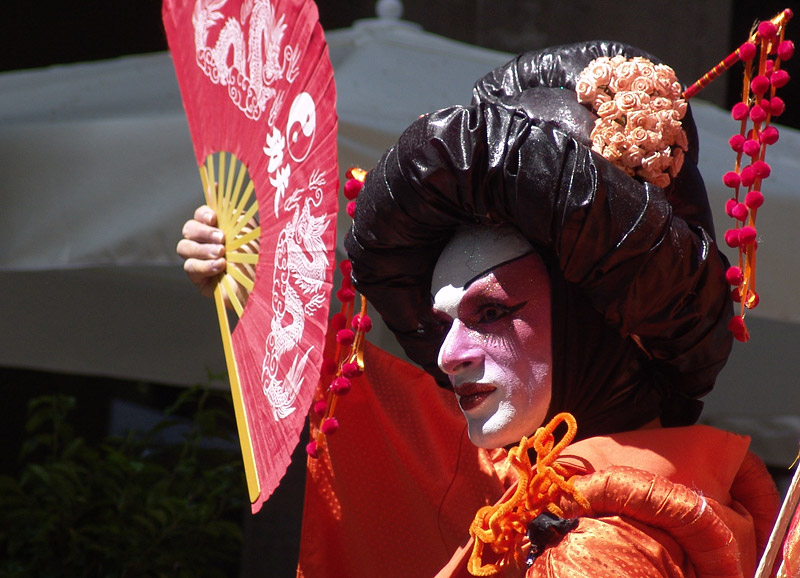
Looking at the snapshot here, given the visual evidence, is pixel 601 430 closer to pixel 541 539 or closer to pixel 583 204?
Answer: pixel 541 539

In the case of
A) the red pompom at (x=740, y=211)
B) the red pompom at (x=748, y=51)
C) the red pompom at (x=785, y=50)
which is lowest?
the red pompom at (x=740, y=211)

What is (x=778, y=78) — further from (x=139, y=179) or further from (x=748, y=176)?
(x=139, y=179)

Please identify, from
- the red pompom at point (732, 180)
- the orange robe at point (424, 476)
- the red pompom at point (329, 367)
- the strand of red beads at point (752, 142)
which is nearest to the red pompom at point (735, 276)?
the strand of red beads at point (752, 142)

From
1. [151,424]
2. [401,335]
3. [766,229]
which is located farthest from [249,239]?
[151,424]

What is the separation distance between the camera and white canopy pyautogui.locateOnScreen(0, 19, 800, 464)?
254 cm

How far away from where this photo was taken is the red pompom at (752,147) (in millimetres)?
1549

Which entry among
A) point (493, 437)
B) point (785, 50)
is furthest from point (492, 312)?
point (785, 50)

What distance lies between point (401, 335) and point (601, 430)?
33 centimetres

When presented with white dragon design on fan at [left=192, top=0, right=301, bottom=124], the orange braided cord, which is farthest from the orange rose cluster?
white dragon design on fan at [left=192, top=0, right=301, bottom=124]

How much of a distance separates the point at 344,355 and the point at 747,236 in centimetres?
68

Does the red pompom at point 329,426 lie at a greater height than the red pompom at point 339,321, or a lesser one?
lesser

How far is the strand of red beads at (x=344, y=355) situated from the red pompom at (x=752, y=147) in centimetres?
57

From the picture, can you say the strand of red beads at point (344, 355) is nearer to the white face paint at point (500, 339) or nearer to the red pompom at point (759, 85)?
the white face paint at point (500, 339)

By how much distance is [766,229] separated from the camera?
253 centimetres
